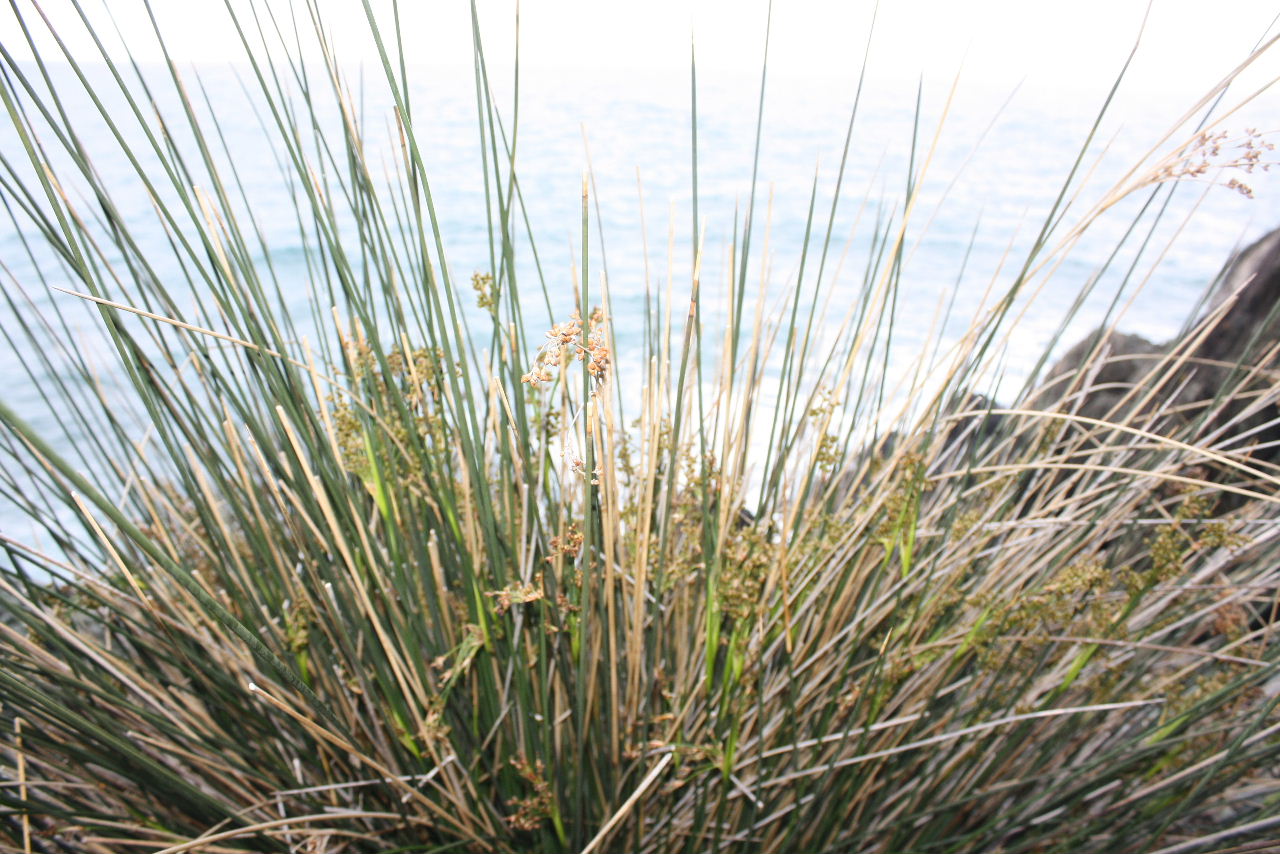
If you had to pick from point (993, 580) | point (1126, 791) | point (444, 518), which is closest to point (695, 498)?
point (444, 518)

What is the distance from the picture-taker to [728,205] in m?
6.18

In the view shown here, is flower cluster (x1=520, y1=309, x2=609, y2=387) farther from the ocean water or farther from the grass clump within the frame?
the ocean water

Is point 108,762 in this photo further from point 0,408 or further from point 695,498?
point 695,498

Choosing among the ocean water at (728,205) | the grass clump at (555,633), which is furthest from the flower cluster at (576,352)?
the ocean water at (728,205)

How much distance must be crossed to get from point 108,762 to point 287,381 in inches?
16.9

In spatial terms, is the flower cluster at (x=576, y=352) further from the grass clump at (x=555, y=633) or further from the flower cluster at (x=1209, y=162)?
the flower cluster at (x=1209, y=162)

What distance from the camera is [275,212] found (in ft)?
24.0

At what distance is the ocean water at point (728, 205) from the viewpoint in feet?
17.0

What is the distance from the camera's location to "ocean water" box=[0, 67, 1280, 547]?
17.0ft

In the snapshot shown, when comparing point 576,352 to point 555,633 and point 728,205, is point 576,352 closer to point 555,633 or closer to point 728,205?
point 555,633

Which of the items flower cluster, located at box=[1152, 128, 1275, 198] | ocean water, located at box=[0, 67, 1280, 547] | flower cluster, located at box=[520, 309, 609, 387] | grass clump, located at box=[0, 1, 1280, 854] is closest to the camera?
flower cluster, located at box=[520, 309, 609, 387]

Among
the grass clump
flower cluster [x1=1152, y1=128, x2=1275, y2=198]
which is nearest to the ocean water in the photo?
the grass clump

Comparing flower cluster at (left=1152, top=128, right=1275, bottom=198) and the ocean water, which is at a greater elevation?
flower cluster at (left=1152, top=128, right=1275, bottom=198)

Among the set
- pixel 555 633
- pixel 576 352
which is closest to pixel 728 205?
pixel 555 633
